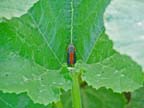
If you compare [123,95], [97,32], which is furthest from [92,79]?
[123,95]

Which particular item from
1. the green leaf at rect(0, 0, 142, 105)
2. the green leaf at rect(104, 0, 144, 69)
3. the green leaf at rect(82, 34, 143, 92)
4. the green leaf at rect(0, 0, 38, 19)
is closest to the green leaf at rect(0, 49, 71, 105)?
the green leaf at rect(0, 0, 142, 105)

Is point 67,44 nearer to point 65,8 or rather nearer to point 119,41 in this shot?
point 65,8

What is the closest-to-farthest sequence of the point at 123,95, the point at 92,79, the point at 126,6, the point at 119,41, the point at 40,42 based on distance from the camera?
the point at 119,41 → the point at 126,6 → the point at 92,79 → the point at 40,42 → the point at 123,95

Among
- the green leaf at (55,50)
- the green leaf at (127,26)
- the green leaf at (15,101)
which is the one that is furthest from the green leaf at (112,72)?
the green leaf at (127,26)

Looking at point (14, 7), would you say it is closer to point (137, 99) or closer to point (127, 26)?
point (127, 26)

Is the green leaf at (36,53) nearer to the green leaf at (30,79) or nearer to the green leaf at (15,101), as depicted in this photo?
the green leaf at (30,79)
